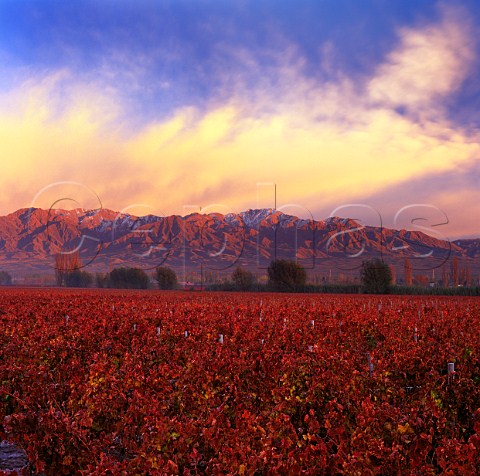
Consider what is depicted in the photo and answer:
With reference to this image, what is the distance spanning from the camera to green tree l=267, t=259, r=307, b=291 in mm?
71438

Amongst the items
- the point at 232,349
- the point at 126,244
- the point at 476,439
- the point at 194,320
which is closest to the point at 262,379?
the point at 232,349

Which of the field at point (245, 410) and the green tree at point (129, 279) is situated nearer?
the field at point (245, 410)

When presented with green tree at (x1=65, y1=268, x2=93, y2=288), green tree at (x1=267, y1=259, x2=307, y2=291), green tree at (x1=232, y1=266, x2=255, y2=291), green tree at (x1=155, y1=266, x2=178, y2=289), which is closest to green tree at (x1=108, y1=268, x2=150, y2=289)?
green tree at (x1=155, y1=266, x2=178, y2=289)

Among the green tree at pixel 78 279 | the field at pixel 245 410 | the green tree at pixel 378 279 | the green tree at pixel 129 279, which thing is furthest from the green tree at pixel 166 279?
the field at pixel 245 410

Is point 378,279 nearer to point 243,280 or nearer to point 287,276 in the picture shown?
point 287,276

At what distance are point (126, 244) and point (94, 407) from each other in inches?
7116

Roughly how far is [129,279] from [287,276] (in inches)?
1147

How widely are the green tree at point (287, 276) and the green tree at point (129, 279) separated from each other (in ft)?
81.8

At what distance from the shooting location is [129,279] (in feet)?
289

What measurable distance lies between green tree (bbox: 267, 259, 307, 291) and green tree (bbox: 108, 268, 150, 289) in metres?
24.9

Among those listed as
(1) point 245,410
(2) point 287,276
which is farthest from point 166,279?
(1) point 245,410

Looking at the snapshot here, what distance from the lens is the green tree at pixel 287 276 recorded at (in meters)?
71.4

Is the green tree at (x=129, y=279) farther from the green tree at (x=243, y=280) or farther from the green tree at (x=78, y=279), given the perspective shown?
the green tree at (x=243, y=280)

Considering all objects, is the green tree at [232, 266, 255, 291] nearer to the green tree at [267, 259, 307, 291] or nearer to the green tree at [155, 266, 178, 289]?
the green tree at [267, 259, 307, 291]
